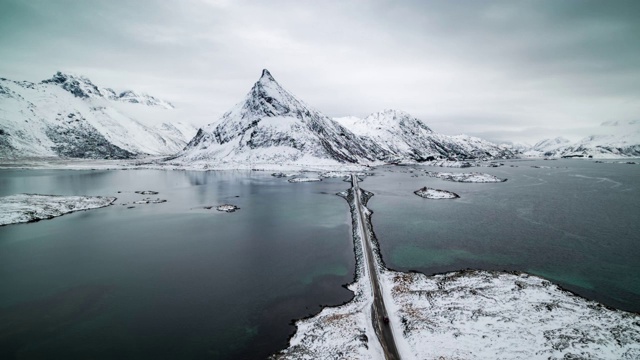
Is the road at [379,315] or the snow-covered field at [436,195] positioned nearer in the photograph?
the road at [379,315]

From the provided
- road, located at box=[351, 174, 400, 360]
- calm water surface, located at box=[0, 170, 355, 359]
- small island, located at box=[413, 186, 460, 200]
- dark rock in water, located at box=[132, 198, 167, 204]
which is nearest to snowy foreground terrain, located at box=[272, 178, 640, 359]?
road, located at box=[351, 174, 400, 360]

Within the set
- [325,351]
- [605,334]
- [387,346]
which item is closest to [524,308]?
[605,334]

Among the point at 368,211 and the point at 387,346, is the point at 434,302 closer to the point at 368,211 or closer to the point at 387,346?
the point at 387,346

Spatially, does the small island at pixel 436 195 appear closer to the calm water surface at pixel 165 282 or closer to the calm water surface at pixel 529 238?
the calm water surface at pixel 529 238

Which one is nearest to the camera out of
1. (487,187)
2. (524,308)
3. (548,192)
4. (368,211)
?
(524,308)

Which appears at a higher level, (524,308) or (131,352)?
(524,308)

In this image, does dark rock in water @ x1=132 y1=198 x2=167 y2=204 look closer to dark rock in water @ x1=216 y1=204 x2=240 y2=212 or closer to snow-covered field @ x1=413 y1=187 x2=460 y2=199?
dark rock in water @ x1=216 y1=204 x2=240 y2=212

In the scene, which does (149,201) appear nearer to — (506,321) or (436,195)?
(436,195)

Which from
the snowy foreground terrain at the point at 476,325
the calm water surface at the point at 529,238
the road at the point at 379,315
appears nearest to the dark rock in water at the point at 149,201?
the calm water surface at the point at 529,238
